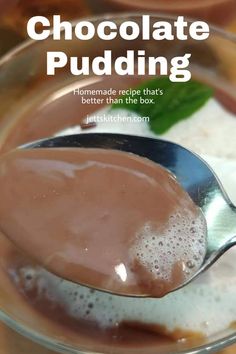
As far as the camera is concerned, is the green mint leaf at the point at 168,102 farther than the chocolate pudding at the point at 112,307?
Yes

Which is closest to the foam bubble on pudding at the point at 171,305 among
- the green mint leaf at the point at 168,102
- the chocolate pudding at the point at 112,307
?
the chocolate pudding at the point at 112,307

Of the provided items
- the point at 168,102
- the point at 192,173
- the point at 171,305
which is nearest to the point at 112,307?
the point at 171,305

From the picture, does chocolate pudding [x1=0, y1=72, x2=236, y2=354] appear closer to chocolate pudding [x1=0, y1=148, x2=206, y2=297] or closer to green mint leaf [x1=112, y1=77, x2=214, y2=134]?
chocolate pudding [x1=0, y1=148, x2=206, y2=297]

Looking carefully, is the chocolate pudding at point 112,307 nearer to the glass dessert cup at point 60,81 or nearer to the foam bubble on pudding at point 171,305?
the foam bubble on pudding at point 171,305

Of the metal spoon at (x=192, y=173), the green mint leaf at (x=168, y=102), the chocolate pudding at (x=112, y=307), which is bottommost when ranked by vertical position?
the chocolate pudding at (x=112, y=307)

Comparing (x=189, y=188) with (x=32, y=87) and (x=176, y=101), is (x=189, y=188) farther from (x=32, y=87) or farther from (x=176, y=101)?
(x=32, y=87)

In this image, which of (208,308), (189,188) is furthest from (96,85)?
(208,308)
